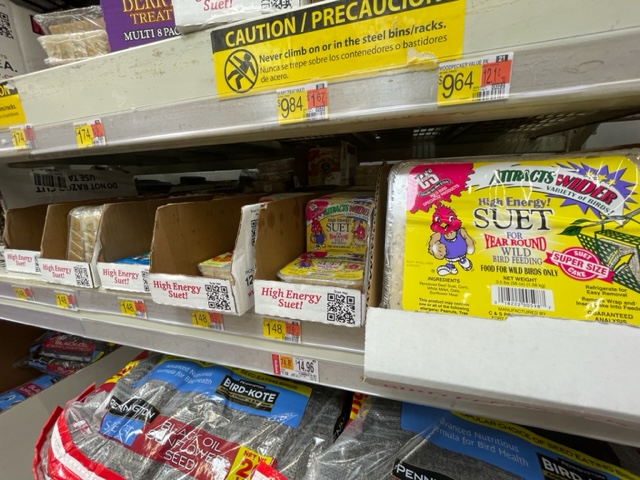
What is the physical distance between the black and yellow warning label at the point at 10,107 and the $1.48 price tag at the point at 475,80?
3.04 feet

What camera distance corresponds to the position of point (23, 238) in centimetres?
102

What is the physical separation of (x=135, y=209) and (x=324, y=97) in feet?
2.29

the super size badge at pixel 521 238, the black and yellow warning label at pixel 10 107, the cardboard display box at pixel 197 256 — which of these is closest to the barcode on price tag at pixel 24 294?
the black and yellow warning label at pixel 10 107

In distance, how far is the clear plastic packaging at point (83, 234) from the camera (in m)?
0.81

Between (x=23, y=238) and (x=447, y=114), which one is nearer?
(x=447, y=114)

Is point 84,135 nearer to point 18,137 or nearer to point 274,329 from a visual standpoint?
point 18,137

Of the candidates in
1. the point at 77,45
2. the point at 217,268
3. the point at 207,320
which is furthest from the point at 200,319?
the point at 77,45

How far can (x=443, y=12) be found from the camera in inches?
14.8

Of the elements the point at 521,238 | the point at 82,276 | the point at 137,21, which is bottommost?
the point at 82,276

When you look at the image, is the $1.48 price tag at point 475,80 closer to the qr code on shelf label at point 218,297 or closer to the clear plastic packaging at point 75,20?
the qr code on shelf label at point 218,297

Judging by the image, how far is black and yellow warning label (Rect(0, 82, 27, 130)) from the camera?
69 cm

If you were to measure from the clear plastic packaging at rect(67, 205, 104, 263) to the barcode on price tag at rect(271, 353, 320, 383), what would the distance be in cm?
62

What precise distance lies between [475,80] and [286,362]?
577 mm

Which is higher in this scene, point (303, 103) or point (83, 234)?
point (303, 103)
